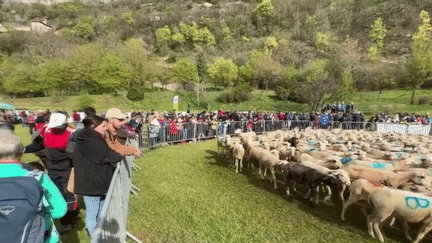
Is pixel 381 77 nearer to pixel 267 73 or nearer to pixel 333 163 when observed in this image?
pixel 267 73

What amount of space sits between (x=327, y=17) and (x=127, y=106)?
86.1m

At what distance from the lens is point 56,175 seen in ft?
14.5

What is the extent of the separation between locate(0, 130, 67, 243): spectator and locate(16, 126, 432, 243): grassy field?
314 cm

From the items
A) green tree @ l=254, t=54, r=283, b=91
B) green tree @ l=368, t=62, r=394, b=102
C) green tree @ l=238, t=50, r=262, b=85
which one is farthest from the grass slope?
green tree @ l=238, t=50, r=262, b=85

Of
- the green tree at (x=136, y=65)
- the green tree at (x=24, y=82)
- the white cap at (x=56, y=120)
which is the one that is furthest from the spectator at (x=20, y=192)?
the green tree at (x=24, y=82)

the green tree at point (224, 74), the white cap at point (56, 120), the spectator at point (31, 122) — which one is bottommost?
the spectator at point (31, 122)

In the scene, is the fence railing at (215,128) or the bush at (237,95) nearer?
the fence railing at (215,128)

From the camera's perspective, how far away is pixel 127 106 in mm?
44594

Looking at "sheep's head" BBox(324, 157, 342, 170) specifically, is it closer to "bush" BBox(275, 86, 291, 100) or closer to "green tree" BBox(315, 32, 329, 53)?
"bush" BBox(275, 86, 291, 100)

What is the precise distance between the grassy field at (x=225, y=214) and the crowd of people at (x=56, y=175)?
145 centimetres

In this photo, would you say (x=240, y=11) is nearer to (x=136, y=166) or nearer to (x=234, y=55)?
(x=234, y=55)

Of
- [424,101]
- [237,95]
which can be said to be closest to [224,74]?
[237,95]

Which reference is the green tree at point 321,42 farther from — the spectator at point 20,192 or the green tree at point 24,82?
the spectator at point 20,192

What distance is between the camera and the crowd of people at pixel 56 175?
5.59 ft
